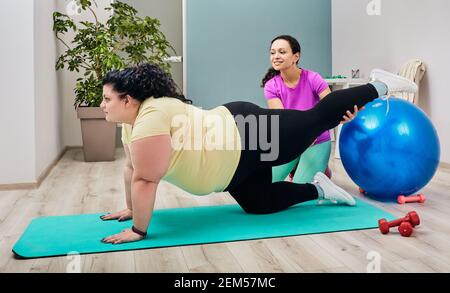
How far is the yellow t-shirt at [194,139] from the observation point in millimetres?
1606

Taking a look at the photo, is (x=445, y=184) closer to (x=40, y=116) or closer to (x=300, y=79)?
(x=300, y=79)

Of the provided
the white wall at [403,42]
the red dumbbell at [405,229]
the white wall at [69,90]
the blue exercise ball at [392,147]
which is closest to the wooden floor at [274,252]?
the red dumbbell at [405,229]

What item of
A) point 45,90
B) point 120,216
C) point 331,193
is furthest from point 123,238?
point 45,90

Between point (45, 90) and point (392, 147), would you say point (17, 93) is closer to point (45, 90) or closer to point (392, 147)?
point (45, 90)

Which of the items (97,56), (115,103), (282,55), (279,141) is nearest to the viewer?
(115,103)

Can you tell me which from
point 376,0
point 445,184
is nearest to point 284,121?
point 445,184

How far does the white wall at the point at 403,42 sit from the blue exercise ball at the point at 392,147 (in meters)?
1.22

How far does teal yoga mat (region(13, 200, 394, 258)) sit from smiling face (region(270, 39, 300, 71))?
723 mm

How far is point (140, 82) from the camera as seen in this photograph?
167cm

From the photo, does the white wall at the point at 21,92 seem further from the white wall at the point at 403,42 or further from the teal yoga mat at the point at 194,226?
the white wall at the point at 403,42

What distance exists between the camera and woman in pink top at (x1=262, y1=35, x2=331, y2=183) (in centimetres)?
239

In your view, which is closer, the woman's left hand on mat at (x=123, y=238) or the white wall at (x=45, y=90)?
the woman's left hand on mat at (x=123, y=238)

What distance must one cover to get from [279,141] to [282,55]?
69 centimetres
